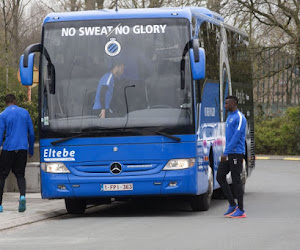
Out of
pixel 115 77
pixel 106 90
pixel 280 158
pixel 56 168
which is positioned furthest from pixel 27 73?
pixel 280 158

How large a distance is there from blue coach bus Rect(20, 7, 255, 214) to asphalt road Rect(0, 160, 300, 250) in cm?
59

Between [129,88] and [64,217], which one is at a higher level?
[129,88]

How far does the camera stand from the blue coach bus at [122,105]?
14.0m

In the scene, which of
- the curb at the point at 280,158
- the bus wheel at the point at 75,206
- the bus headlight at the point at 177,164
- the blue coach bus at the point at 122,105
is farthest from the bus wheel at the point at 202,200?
the curb at the point at 280,158

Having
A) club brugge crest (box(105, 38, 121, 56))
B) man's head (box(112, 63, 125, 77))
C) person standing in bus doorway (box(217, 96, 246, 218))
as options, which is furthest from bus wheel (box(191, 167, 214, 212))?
club brugge crest (box(105, 38, 121, 56))

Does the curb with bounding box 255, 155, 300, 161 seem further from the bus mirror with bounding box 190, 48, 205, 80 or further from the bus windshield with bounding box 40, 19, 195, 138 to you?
the bus mirror with bounding box 190, 48, 205, 80

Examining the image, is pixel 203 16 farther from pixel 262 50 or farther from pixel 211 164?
pixel 262 50

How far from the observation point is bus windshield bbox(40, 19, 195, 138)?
14055 mm

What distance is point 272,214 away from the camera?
14.6 metres

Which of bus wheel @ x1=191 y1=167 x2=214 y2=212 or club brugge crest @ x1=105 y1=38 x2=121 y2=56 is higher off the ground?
club brugge crest @ x1=105 y1=38 x2=121 y2=56

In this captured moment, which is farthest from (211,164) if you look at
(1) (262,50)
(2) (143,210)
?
(1) (262,50)

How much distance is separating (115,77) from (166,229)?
295 centimetres

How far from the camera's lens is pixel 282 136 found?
126 feet

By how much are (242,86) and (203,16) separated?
4596 mm
